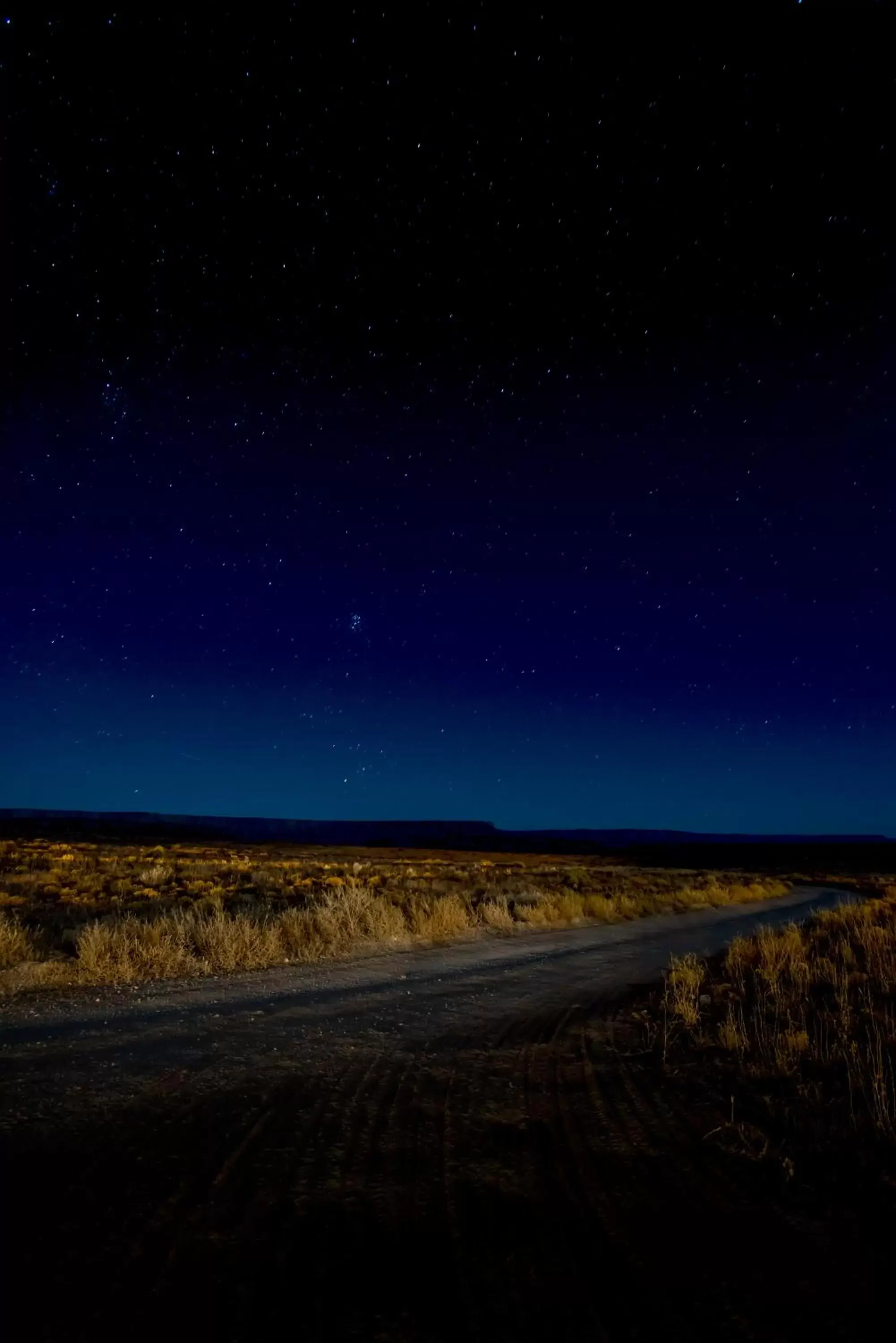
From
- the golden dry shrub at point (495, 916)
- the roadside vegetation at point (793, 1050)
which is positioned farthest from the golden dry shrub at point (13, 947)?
the golden dry shrub at point (495, 916)

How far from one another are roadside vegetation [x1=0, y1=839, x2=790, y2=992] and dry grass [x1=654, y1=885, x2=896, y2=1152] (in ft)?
18.8

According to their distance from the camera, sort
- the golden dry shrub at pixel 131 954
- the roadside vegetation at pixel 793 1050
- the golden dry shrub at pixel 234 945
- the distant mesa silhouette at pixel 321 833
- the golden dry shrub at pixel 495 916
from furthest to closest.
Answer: the distant mesa silhouette at pixel 321 833, the golden dry shrub at pixel 495 916, the golden dry shrub at pixel 234 945, the golden dry shrub at pixel 131 954, the roadside vegetation at pixel 793 1050

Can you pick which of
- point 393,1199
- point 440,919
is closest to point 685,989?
point 393,1199

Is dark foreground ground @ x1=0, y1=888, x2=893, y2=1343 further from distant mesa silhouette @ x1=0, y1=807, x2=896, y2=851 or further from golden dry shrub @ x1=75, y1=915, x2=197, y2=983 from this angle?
distant mesa silhouette @ x1=0, y1=807, x2=896, y2=851

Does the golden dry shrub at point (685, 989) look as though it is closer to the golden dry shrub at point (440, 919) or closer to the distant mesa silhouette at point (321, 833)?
the golden dry shrub at point (440, 919)

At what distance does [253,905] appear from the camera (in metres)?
17.5

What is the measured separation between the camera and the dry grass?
5004 millimetres

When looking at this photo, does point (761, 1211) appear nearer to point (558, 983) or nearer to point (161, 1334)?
point (161, 1334)

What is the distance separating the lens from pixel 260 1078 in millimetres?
5602

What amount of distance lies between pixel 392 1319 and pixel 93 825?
408 feet

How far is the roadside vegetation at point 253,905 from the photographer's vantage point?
32.6ft

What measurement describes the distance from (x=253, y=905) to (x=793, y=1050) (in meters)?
13.6

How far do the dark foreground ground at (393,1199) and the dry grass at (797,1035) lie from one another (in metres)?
0.51

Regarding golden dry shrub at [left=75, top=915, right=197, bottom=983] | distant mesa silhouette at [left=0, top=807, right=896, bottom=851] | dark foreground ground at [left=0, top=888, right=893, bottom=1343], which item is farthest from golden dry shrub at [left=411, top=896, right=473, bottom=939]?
distant mesa silhouette at [left=0, top=807, right=896, bottom=851]
